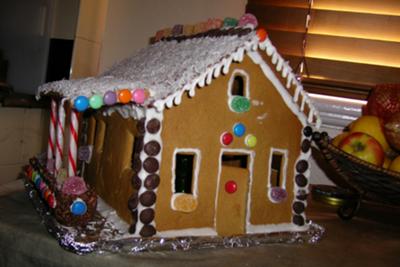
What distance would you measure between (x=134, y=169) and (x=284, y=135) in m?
0.32

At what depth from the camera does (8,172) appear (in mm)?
1566

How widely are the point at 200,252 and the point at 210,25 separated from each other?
17.7 inches

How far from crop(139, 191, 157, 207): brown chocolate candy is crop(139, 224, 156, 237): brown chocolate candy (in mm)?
36

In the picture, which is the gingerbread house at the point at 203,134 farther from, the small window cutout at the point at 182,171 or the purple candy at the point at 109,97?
the small window cutout at the point at 182,171

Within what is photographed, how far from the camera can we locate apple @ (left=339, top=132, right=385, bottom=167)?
97 cm

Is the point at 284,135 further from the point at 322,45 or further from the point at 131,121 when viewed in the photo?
the point at 322,45

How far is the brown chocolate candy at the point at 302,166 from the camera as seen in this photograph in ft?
2.87

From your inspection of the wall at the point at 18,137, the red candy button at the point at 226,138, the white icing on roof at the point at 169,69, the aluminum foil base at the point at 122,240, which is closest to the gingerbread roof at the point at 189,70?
the white icing on roof at the point at 169,69

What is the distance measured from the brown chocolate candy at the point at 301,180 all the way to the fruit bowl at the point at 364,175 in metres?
0.09

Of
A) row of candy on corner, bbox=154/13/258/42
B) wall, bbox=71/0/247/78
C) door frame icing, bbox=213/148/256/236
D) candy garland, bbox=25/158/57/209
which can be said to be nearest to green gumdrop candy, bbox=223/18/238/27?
row of candy on corner, bbox=154/13/258/42

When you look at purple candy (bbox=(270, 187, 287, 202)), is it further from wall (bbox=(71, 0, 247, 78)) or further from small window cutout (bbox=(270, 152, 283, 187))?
wall (bbox=(71, 0, 247, 78))

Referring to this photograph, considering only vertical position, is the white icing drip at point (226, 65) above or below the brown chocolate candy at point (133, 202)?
above

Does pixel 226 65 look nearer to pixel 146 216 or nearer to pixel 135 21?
pixel 146 216

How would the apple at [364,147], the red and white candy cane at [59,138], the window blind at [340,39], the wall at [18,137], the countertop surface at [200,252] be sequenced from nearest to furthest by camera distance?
the countertop surface at [200,252] → the red and white candy cane at [59,138] → the apple at [364,147] → the window blind at [340,39] → the wall at [18,137]
